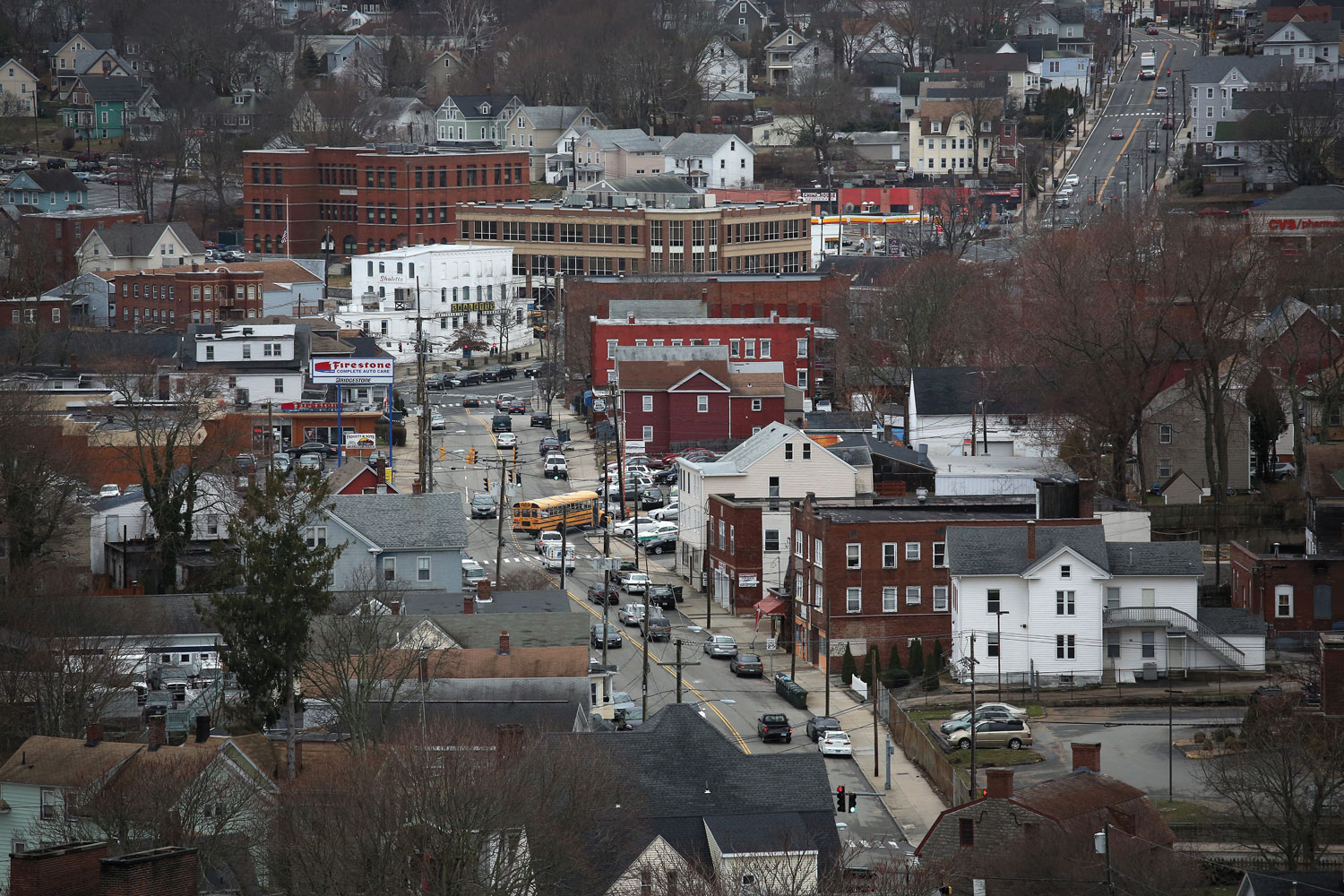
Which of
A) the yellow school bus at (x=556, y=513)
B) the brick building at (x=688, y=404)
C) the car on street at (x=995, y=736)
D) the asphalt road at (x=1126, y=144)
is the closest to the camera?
the car on street at (x=995, y=736)

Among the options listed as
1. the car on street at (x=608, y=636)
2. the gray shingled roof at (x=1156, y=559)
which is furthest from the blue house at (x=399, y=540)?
the gray shingled roof at (x=1156, y=559)

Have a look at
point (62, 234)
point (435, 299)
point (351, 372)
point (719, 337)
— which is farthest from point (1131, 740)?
point (62, 234)

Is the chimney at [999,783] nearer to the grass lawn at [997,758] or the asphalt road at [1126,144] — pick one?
the grass lawn at [997,758]

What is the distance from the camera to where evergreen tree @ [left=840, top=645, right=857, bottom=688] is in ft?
209

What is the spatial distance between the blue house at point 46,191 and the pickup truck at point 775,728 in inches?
4735

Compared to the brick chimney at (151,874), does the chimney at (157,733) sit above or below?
below

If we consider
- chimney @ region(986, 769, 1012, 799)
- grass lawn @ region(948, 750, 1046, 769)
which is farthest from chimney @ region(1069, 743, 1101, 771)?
grass lawn @ region(948, 750, 1046, 769)

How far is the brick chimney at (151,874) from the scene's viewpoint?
3084cm

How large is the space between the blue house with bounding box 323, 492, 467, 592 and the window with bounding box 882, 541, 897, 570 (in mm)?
12678

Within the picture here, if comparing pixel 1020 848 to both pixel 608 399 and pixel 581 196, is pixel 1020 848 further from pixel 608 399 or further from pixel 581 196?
pixel 581 196

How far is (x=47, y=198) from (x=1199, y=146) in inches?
3345

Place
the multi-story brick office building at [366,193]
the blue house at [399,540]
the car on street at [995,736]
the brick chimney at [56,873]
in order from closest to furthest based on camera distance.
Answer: the brick chimney at [56,873], the car on street at [995,736], the blue house at [399,540], the multi-story brick office building at [366,193]

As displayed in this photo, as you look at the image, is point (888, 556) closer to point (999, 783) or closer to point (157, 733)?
point (999, 783)

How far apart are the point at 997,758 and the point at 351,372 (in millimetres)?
55252
